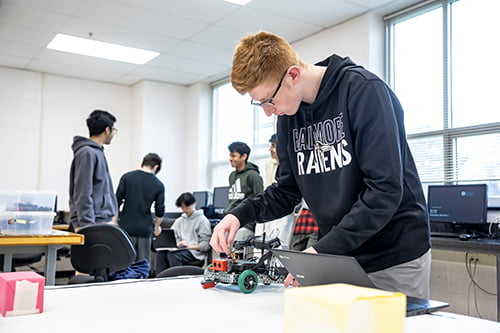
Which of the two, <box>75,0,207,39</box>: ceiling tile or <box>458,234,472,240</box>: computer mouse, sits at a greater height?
<box>75,0,207,39</box>: ceiling tile

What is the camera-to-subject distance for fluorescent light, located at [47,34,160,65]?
508cm

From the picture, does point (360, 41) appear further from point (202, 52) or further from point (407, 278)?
point (407, 278)

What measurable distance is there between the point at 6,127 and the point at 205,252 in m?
3.21

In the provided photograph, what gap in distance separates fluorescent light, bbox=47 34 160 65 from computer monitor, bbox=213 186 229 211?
1702 mm

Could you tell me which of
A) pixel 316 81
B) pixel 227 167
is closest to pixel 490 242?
pixel 316 81

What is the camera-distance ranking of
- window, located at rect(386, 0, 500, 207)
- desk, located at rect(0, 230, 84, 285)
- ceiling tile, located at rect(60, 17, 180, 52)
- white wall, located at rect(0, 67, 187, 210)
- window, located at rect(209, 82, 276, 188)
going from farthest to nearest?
white wall, located at rect(0, 67, 187, 210) → window, located at rect(209, 82, 276, 188) → ceiling tile, located at rect(60, 17, 180, 52) → window, located at rect(386, 0, 500, 207) → desk, located at rect(0, 230, 84, 285)

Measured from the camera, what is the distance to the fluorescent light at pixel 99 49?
5078 mm

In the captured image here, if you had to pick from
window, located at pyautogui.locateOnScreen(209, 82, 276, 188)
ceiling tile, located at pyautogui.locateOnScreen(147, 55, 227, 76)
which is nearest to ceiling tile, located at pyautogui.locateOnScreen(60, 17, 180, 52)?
ceiling tile, located at pyautogui.locateOnScreen(147, 55, 227, 76)

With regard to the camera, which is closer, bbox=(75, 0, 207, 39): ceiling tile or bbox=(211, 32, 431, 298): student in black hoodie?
bbox=(211, 32, 431, 298): student in black hoodie

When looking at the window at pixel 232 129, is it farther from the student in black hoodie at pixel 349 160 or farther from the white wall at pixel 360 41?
the student in black hoodie at pixel 349 160

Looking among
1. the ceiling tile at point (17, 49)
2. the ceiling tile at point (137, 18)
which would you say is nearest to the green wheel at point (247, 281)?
the ceiling tile at point (137, 18)

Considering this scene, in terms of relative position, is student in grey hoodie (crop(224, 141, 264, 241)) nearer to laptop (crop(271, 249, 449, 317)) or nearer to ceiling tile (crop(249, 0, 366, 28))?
ceiling tile (crop(249, 0, 366, 28))

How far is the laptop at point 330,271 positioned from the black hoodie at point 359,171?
10cm

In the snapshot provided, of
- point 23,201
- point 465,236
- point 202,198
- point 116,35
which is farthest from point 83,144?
point 202,198
